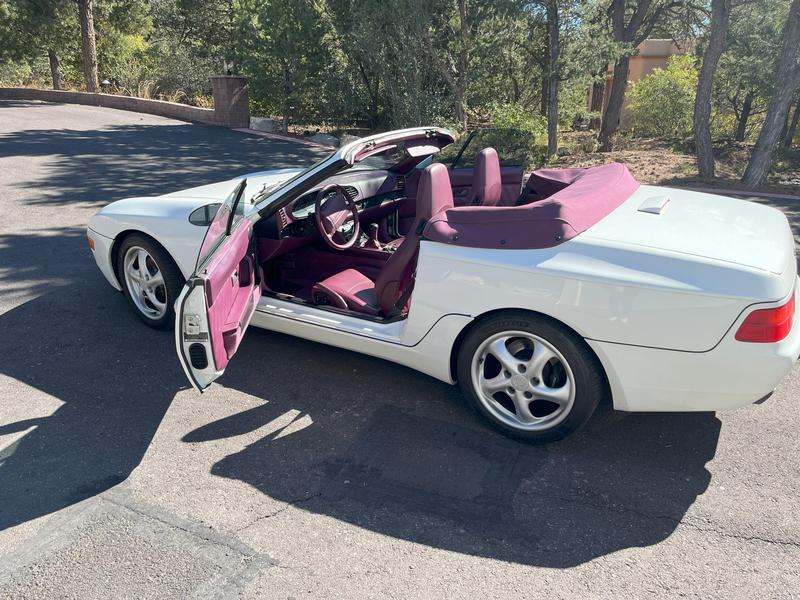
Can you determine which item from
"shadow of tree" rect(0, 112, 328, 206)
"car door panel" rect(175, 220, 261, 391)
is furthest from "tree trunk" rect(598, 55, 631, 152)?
"car door panel" rect(175, 220, 261, 391)

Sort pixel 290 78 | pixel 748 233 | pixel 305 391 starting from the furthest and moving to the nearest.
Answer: pixel 290 78 < pixel 305 391 < pixel 748 233

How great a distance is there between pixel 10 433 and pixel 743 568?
11.7 feet

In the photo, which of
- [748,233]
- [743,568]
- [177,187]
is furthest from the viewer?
[177,187]

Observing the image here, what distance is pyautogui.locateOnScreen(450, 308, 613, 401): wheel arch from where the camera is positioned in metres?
3.14

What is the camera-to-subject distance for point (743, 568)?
8.54 feet

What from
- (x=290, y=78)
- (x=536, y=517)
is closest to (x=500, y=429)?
(x=536, y=517)

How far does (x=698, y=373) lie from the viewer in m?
2.93

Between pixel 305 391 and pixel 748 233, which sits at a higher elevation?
pixel 748 233

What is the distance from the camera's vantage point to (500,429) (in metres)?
3.45

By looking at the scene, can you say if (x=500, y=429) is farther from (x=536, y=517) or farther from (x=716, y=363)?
(x=716, y=363)

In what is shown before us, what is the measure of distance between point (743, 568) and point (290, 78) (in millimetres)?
15879

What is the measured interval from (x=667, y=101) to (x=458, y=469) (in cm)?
1597

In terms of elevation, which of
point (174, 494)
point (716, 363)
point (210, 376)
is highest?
point (716, 363)

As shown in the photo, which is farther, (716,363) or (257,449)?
(257,449)
